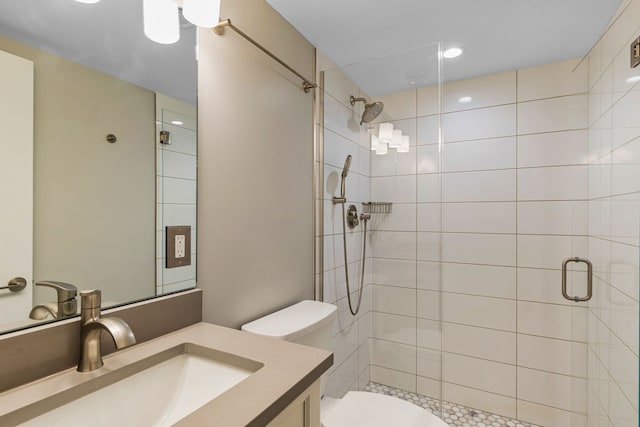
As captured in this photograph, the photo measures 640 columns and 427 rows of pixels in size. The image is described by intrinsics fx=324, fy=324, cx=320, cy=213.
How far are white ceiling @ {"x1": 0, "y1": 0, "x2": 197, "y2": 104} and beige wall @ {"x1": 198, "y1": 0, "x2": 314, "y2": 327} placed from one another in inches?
3.2

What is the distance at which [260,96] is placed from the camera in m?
1.52

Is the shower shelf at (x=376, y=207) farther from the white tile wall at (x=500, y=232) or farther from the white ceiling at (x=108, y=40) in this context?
the white ceiling at (x=108, y=40)

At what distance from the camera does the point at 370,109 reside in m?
1.99

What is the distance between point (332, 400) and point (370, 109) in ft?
5.44

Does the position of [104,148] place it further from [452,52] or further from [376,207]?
[452,52]

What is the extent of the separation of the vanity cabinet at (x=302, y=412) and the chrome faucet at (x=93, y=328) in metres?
0.39

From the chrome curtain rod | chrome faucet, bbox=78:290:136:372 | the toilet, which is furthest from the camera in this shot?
the toilet

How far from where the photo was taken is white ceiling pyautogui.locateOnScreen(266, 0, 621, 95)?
1588mm

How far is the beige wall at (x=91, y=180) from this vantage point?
0.81 meters

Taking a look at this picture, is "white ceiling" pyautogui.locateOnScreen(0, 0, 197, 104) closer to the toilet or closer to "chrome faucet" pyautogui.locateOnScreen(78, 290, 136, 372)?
"chrome faucet" pyautogui.locateOnScreen(78, 290, 136, 372)

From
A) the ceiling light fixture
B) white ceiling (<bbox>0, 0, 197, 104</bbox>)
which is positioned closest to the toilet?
white ceiling (<bbox>0, 0, 197, 104</bbox>)

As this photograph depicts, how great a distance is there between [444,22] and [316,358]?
69.9 inches

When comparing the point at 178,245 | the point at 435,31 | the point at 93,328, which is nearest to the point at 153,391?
the point at 93,328

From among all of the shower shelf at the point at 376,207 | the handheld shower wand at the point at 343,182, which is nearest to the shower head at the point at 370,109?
the handheld shower wand at the point at 343,182
